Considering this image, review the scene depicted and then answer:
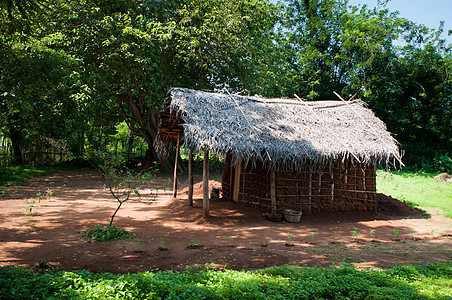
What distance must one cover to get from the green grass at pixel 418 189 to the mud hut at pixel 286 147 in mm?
3357

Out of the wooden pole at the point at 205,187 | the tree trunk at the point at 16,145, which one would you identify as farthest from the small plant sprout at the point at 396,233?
the tree trunk at the point at 16,145

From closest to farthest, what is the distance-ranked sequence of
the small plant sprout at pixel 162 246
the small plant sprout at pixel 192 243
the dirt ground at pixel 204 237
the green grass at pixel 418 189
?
1. the dirt ground at pixel 204 237
2. the small plant sprout at pixel 162 246
3. the small plant sprout at pixel 192 243
4. the green grass at pixel 418 189

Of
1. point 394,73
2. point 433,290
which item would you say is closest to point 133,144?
point 394,73

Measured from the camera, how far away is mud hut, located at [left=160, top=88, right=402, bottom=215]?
8484 millimetres

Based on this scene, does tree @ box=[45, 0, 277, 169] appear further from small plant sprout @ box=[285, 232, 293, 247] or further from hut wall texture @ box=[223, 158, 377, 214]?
small plant sprout @ box=[285, 232, 293, 247]

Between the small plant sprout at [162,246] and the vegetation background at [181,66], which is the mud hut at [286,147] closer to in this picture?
the vegetation background at [181,66]

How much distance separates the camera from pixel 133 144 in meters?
24.7

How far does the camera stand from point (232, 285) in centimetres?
368

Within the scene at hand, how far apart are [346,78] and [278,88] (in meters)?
8.50

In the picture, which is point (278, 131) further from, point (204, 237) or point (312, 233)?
point (204, 237)

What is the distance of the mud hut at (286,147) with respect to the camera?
8484 millimetres

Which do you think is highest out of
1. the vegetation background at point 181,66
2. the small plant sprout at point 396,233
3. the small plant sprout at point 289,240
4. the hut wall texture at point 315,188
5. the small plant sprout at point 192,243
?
the vegetation background at point 181,66

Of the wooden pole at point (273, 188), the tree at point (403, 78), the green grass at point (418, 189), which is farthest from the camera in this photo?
the tree at point (403, 78)

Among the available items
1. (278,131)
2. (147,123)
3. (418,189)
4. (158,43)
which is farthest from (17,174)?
(418,189)
